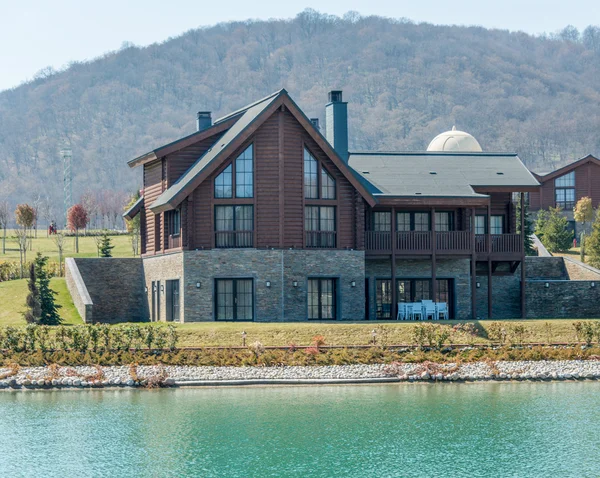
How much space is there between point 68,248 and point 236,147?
1369 inches

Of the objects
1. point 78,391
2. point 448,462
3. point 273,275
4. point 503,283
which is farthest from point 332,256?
point 448,462

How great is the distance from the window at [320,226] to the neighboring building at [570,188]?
35301 millimetres

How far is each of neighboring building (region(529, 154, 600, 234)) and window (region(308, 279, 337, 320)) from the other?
117 ft

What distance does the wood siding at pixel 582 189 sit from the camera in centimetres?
7219

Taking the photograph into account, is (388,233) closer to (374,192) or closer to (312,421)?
(374,192)

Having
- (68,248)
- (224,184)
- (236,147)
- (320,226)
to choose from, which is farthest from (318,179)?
(68,248)

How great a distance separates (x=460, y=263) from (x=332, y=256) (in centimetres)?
645

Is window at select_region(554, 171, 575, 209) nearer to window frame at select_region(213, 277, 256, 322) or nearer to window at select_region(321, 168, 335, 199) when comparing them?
window at select_region(321, 168, 335, 199)

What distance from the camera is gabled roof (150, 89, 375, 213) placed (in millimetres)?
38250

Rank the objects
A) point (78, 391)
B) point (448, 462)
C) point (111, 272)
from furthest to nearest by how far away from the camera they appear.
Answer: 1. point (111, 272)
2. point (78, 391)
3. point (448, 462)

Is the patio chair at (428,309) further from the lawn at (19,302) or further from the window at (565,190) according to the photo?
the window at (565,190)

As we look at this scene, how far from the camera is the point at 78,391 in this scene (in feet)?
101

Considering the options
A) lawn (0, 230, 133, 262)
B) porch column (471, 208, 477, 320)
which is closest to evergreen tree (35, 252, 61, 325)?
porch column (471, 208, 477, 320)

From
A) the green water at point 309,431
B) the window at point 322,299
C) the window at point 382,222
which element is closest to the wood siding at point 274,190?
the window at point 322,299
